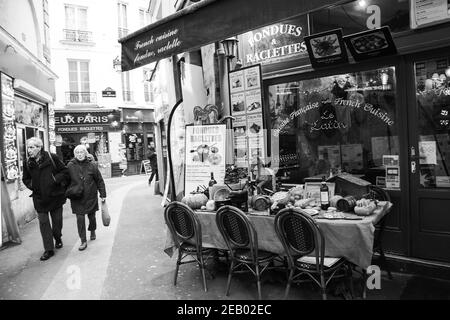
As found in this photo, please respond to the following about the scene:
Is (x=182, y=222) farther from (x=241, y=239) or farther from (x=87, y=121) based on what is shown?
(x=87, y=121)

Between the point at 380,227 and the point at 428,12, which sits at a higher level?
the point at 428,12

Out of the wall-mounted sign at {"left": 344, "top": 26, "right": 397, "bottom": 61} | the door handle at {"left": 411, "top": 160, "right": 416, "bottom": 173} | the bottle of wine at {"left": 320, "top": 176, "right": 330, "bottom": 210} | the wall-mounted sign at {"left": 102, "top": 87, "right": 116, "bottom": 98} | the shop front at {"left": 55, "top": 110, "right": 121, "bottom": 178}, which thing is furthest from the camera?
the shop front at {"left": 55, "top": 110, "right": 121, "bottom": 178}

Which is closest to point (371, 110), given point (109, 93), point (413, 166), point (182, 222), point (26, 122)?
point (413, 166)

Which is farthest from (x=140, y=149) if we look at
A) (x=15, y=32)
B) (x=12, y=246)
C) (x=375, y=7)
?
(x=375, y=7)

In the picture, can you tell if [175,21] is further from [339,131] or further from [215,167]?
[339,131]

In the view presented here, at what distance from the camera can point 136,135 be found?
23062 mm

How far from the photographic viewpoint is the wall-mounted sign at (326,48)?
4.57 meters

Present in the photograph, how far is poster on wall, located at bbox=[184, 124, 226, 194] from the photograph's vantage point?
525 centimetres

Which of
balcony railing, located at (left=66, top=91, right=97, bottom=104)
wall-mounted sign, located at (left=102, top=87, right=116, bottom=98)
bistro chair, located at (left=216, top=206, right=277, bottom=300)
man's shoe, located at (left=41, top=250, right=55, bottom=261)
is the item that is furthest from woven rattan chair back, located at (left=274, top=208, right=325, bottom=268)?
balcony railing, located at (left=66, top=91, right=97, bottom=104)

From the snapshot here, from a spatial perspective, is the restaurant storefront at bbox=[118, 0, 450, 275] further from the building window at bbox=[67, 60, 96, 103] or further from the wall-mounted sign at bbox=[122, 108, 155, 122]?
the building window at bbox=[67, 60, 96, 103]

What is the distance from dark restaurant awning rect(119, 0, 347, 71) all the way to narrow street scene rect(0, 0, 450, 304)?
15mm

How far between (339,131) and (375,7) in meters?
1.56

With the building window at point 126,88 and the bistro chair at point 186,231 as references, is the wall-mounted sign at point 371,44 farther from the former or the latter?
the building window at point 126,88

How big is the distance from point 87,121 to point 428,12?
20.2m
